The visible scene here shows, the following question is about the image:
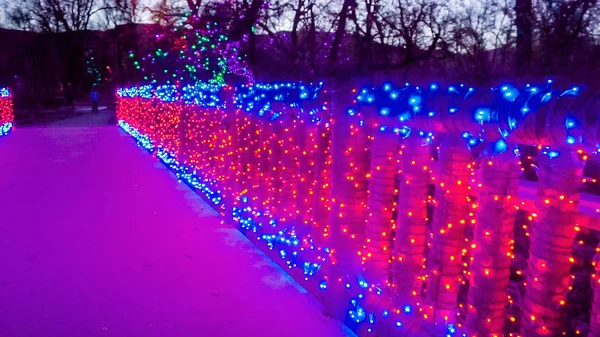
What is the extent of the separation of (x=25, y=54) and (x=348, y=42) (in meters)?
38.5

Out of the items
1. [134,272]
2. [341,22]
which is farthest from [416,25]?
[134,272]

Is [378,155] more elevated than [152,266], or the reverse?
[378,155]

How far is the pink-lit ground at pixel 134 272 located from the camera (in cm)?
380

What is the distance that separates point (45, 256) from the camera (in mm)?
5254

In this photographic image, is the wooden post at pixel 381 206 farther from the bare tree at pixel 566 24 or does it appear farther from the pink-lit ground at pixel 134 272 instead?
the bare tree at pixel 566 24

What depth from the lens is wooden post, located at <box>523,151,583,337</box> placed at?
2152 mm

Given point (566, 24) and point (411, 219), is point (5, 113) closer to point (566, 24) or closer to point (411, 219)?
point (566, 24)

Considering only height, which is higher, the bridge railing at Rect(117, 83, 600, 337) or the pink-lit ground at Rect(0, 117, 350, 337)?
the bridge railing at Rect(117, 83, 600, 337)

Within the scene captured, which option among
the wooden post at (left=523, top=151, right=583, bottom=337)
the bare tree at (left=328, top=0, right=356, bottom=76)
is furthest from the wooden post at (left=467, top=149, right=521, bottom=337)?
the bare tree at (left=328, top=0, right=356, bottom=76)

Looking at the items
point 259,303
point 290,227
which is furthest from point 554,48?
point 259,303

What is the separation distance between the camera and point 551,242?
223cm

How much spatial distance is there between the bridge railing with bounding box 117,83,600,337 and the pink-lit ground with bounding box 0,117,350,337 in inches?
14.4

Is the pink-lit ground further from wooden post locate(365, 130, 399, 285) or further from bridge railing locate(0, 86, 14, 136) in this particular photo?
bridge railing locate(0, 86, 14, 136)

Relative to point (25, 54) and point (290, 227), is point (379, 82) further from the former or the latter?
point (25, 54)
